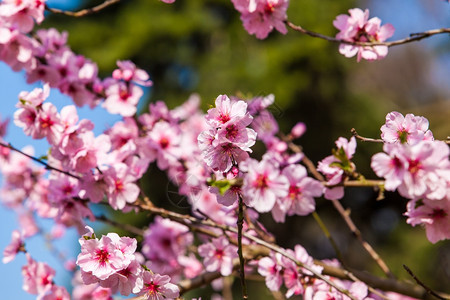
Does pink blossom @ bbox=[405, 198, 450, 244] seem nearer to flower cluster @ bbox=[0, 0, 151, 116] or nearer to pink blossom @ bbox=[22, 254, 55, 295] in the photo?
flower cluster @ bbox=[0, 0, 151, 116]

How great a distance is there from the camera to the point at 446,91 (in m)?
13.1

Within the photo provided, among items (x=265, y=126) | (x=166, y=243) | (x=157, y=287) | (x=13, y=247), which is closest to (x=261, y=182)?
(x=157, y=287)

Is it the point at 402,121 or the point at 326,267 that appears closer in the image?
the point at 402,121

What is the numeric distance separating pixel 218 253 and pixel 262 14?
0.78 meters

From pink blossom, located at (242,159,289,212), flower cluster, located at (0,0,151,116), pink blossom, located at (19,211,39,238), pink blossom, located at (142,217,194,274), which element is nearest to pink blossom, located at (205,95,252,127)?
pink blossom, located at (242,159,289,212)

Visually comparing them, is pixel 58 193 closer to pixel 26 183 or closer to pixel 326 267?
pixel 26 183

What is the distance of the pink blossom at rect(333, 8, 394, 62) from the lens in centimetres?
142

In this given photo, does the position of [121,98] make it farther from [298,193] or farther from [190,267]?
[190,267]

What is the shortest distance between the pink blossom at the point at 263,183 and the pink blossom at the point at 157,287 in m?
0.27

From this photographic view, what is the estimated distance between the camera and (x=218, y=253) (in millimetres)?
1565

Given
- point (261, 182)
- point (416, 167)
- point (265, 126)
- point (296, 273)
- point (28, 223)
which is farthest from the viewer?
point (28, 223)

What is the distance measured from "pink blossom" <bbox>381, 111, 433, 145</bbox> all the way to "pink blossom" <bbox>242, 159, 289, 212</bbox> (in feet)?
0.88

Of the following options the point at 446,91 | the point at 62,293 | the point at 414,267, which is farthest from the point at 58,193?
the point at 446,91

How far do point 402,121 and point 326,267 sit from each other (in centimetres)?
59
